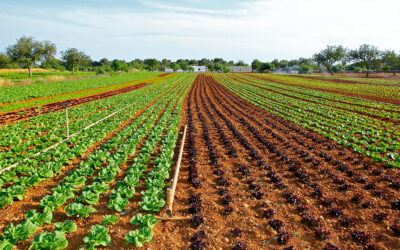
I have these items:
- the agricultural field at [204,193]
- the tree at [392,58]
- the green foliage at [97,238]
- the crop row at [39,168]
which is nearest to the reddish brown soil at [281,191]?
the agricultural field at [204,193]

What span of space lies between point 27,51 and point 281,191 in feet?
265

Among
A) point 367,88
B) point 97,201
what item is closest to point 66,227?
point 97,201

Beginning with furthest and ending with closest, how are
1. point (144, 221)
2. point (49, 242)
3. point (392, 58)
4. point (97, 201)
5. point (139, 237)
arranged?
point (392, 58), point (97, 201), point (144, 221), point (139, 237), point (49, 242)

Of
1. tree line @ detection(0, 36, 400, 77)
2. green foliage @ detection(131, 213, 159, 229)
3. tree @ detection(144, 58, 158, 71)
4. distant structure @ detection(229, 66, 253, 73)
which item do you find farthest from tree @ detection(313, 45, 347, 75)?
green foliage @ detection(131, 213, 159, 229)

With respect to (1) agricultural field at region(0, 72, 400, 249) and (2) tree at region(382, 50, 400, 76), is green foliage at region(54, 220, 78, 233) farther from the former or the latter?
(2) tree at region(382, 50, 400, 76)

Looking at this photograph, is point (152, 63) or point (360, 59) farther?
point (152, 63)

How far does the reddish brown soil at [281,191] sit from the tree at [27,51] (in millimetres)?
72165

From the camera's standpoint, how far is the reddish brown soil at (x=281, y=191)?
5.66m

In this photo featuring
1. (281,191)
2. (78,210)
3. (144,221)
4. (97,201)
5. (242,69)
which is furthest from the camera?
(242,69)

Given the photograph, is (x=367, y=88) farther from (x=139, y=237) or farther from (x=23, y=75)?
(x=23, y=75)

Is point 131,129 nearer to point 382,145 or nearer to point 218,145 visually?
point 218,145

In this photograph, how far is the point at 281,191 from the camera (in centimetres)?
785

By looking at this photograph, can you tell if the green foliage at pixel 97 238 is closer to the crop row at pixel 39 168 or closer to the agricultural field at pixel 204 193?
the agricultural field at pixel 204 193

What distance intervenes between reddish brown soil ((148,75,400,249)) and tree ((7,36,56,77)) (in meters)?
72.2
